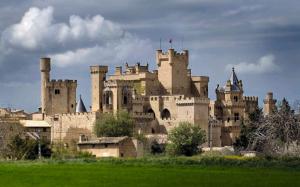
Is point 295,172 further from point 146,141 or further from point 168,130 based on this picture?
point 168,130

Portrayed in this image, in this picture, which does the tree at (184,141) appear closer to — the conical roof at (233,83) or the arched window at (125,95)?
the arched window at (125,95)

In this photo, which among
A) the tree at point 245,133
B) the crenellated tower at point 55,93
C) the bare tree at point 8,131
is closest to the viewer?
the bare tree at point 8,131

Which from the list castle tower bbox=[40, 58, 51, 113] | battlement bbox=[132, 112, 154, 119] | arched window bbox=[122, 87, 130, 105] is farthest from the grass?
castle tower bbox=[40, 58, 51, 113]

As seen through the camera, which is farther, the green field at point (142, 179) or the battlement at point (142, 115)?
the battlement at point (142, 115)

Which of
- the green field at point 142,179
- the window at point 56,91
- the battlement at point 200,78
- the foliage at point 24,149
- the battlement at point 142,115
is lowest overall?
the green field at point 142,179

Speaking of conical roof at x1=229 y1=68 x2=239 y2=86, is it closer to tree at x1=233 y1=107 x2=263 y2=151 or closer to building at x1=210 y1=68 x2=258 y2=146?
building at x1=210 y1=68 x2=258 y2=146

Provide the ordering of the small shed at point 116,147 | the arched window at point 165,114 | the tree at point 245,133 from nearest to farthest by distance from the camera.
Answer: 1. the small shed at point 116,147
2. the tree at point 245,133
3. the arched window at point 165,114

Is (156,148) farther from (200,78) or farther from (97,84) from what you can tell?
(200,78)

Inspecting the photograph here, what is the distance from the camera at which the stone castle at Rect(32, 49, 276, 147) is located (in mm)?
119250

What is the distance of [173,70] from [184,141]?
25.0 m

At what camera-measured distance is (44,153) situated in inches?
4028

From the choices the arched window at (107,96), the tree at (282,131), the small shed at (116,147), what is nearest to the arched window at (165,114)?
the arched window at (107,96)

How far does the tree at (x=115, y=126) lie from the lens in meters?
111

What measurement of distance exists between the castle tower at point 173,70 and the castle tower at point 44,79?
16.0m
